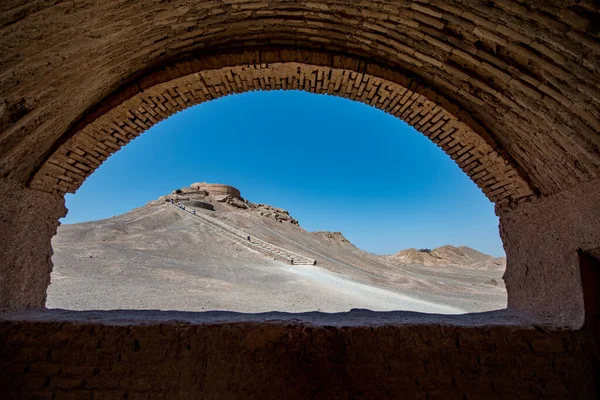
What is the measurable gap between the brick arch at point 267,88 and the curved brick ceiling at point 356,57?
0.14 feet

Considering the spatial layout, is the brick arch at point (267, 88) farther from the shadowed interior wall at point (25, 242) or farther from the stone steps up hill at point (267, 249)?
the stone steps up hill at point (267, 249)

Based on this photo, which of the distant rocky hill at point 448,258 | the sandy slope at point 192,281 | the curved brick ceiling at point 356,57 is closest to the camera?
the curved brick ceiling at point 356,57

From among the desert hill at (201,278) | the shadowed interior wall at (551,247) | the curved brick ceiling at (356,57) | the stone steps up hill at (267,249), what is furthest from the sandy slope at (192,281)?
the curved brick ceiling at (356,57)

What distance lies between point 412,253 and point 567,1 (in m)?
43.2

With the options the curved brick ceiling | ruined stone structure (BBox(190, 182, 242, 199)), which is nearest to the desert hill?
→ the curved brick ceiling

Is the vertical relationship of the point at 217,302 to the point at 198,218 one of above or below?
below

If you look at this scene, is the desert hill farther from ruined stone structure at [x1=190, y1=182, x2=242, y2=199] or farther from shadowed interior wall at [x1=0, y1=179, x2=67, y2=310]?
ruined stone structure at [x1=190, y1=182, x2=242, y2=199]

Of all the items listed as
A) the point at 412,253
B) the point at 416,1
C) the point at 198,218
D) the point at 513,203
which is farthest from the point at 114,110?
the point at 412,253

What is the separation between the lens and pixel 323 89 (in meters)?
3.96

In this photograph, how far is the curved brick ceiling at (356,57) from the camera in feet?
7.93

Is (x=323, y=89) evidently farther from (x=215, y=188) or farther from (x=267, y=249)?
(x=215, y=188)

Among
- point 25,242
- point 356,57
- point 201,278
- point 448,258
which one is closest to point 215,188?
point 201,278

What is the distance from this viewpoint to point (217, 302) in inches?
328

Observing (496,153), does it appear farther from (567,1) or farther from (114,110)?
(114,110)
